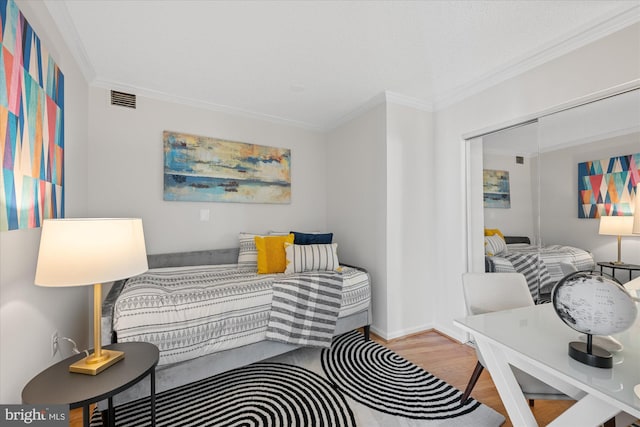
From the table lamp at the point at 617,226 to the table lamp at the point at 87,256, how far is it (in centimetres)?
280

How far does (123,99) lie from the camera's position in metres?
2.63

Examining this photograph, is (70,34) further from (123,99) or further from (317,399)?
(317,399)

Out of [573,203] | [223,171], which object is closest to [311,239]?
A: [223,171]

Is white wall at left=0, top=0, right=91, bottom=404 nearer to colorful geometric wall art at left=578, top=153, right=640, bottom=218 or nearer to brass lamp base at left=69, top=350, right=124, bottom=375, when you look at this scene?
brass lamp base at left=69, top=350, right=124, bottom=375

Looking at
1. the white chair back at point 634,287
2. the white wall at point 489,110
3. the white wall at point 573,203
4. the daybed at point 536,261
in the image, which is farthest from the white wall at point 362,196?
the white chair back at point 634,287

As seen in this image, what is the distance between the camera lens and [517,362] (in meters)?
1.28

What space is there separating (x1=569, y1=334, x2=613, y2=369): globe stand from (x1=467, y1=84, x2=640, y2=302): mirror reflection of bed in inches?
46.0

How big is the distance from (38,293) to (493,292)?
257cm

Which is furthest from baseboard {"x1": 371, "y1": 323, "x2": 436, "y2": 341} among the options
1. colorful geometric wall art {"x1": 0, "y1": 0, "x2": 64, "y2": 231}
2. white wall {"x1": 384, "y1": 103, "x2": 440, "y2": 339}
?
colorful geometric wall art {"x1": 0, "y1": 0, "x2": 64, "y2": 231}

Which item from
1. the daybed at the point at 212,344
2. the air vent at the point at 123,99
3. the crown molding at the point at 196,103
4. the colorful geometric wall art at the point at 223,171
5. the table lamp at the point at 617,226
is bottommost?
the daybed at the point at 212,344

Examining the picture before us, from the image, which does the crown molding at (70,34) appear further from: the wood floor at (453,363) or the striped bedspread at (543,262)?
the striped bedspread at (543,262)

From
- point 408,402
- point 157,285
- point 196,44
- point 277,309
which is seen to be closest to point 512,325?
point 408,402

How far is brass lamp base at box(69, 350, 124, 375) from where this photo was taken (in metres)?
1.23

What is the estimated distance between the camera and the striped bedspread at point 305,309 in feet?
7.21
